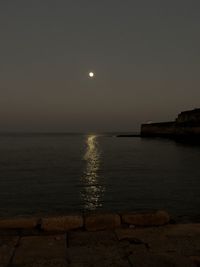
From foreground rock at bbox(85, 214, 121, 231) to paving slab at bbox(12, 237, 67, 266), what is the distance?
2.41ft

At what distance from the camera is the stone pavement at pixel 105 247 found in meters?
5.43

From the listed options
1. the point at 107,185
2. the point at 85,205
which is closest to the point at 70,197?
the point at 85,205

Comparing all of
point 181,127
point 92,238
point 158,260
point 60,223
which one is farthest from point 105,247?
point 181,127

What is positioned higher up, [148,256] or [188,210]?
[148,256]

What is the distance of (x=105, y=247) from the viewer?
6094 mm

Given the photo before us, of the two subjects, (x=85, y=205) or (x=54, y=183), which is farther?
(x=54, y=183)

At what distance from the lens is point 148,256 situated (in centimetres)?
564

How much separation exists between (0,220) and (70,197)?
1043 cm

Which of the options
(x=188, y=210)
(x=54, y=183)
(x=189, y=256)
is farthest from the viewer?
(x=54, y=183)

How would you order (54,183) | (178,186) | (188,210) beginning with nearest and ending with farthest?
(188,210) → (178,186) → (54,183)

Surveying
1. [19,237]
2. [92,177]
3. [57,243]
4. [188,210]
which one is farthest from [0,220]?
[92,177]

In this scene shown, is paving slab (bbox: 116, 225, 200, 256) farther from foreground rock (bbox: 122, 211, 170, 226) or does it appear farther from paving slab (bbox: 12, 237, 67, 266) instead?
paving slab (bbox: 12, 237, 67, 266)

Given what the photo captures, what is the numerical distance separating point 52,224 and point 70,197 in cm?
1072

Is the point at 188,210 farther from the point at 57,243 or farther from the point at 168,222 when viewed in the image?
the point at 57,243
